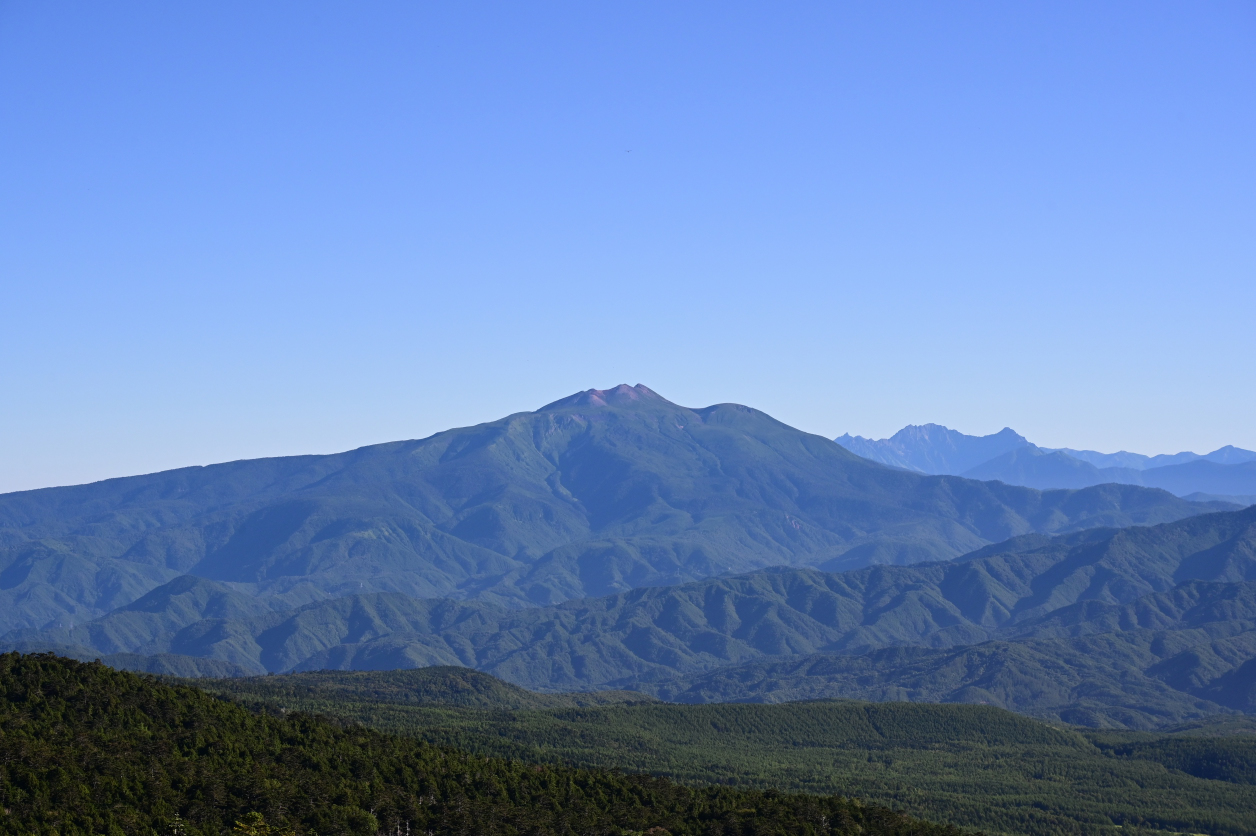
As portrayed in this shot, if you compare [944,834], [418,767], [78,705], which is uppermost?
[78,705]

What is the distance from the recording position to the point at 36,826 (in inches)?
3910

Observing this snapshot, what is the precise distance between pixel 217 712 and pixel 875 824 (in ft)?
233

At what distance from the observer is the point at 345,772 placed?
452 ft

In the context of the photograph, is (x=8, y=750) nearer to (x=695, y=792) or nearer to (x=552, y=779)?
(x=552, y=779)

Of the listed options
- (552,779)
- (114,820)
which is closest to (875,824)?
(552,779)

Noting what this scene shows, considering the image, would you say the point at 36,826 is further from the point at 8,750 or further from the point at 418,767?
the point at 418,767

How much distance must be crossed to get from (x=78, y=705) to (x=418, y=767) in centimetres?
3447

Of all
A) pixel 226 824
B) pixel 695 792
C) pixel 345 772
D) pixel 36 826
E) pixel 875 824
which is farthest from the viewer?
pixel 695 792

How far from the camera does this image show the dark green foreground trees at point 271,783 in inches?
4355

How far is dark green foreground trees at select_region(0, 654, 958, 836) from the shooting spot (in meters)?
111

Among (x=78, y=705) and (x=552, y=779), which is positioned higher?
(x=78, y=705)

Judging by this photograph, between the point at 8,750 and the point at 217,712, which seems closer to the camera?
the point at 8,750

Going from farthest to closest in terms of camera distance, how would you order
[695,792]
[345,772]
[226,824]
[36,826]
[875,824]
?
[695,792] → [875,824] → [345,772] → [226,824] → [36,826]

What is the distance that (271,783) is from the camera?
122 meters
